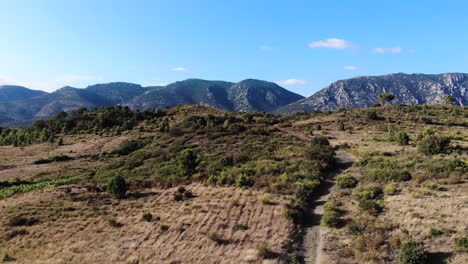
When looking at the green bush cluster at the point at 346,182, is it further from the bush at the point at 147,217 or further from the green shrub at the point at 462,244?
the bush at the point at 147,217

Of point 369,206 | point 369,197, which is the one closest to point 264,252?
point 369,206

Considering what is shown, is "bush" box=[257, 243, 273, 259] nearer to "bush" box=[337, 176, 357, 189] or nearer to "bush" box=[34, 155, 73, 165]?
"bush" box=[337, 176, 357, 189]

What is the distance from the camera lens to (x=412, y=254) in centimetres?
2198

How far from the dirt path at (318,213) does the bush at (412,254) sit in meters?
5.24

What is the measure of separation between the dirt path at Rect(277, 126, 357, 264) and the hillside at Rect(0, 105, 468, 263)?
13 cm

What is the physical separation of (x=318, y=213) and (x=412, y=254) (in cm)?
1020

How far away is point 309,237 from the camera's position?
27.4 m

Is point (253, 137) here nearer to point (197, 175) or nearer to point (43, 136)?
point (197, 175)

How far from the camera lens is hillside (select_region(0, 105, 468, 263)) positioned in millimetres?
25812

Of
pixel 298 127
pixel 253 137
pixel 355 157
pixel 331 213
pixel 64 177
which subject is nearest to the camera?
pixel 331 213

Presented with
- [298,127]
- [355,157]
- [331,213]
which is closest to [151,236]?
[331,213]

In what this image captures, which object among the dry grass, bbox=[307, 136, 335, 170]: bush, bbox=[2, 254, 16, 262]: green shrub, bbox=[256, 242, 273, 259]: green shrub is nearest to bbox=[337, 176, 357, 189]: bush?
bbox=[307, 136, 335, 170]: bush

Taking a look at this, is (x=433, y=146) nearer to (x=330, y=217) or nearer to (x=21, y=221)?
(x=330, y=217)

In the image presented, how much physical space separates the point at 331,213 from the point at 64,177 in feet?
146
